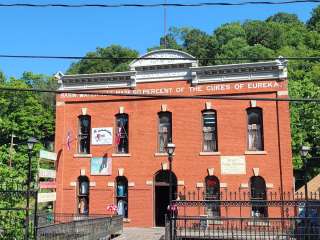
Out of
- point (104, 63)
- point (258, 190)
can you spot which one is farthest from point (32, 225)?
point (104, 63)

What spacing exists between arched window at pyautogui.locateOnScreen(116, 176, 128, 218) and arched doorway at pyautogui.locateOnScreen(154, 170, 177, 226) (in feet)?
5.72

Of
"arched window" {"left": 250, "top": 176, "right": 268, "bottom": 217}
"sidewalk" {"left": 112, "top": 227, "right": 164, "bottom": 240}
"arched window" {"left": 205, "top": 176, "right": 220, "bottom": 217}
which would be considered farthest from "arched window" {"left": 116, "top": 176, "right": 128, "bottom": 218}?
"arched window" {"left": 250, "top": 176, "right": 268, "bottom": 217}

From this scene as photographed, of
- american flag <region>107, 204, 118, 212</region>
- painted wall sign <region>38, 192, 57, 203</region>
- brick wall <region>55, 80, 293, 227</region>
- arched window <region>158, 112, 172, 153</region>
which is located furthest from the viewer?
arched window <region>158, 112, 172, 153</region>

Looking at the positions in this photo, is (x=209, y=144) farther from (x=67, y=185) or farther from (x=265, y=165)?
(x=67, y=185)

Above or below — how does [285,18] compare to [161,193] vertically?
above

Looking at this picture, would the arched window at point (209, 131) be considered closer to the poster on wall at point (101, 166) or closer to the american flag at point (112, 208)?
the poster on wall at point (101, 166)

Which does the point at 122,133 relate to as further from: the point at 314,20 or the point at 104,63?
the point at 314,20

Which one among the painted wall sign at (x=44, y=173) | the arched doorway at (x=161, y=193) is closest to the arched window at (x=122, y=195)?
the arched doorway at (x=161, y=193)

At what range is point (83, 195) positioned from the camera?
93.6 ft

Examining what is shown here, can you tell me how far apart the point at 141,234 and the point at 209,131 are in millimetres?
7120

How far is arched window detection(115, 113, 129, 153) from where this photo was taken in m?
28.3

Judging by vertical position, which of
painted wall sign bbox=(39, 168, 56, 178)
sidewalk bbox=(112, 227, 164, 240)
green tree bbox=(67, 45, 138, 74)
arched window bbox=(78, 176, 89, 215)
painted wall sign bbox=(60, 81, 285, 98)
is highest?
green tree bbox=(67, 45, 138, 74)

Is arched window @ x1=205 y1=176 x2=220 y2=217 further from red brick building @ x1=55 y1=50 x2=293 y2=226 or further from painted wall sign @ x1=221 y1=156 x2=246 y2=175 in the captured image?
painted wall sign @ x1=221 y1=156 x2=246 y2=175

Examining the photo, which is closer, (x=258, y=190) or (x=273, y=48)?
(x=258, y=190)
